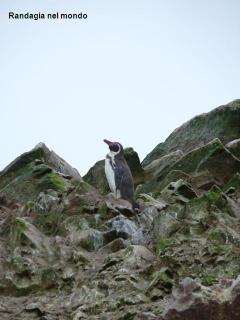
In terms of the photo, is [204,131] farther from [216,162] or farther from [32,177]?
[32,177]

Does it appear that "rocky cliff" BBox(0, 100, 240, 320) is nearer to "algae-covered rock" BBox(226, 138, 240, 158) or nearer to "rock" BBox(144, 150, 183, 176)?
"algae-covered rock" BBox(226, 138, 240, 158)

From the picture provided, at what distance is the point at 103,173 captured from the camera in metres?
22.4

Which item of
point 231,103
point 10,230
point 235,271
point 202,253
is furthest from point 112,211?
point 231,103

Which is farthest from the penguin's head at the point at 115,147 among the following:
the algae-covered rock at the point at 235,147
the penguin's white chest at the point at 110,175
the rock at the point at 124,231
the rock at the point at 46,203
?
the rock at the point at 124,231

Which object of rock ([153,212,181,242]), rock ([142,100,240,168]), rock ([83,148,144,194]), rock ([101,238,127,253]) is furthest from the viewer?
rock ([142,100,240,168])

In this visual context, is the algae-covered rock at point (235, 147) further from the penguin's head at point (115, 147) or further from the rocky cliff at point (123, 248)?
the penguin's head at point (115, 147)

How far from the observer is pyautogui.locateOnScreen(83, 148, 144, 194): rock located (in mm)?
22125

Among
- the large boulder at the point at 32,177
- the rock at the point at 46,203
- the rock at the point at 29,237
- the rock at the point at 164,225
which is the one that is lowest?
the rock at the point at 164,225

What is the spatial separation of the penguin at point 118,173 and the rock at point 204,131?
3.82m

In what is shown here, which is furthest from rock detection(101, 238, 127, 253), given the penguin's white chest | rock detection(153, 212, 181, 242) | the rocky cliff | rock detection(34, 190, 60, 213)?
the penguin's white chest

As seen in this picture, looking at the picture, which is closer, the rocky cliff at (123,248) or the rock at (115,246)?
the rocky cliff at (123,248)

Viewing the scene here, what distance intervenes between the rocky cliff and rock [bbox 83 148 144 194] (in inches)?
84.0

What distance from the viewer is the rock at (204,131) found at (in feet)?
78.9

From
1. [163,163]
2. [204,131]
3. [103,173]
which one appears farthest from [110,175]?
[204,131]
